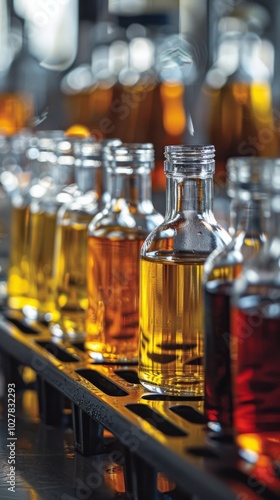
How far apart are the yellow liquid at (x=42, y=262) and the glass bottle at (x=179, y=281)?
1.29 ft

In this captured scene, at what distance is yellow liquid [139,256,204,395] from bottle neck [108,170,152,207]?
175 millimetres

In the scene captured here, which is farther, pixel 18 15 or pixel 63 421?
pixel 18 15

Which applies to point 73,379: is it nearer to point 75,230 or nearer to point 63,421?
point 63,421

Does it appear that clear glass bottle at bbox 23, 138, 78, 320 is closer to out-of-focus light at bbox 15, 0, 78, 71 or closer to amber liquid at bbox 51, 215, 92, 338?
amber liquid at bbox 51, 215, 92, 338

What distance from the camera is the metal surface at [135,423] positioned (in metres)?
0.70

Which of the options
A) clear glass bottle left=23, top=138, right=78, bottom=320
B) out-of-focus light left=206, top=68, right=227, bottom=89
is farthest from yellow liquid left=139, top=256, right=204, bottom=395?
out-of-focus light left=206, top=68, right=227, bottom=89

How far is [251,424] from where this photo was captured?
0.76 m

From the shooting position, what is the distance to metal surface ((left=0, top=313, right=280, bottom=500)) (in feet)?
2.31

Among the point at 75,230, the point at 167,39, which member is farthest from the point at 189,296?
the point at 167,39

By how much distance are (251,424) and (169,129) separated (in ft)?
4.19

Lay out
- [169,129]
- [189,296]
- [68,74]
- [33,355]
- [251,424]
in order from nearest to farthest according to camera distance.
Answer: [251,424]
[189,296]
[33,355]
[169,129]
[68,74]

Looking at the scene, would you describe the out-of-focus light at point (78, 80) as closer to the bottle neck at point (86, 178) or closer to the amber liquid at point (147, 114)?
the amber liquid at point (147, 114)

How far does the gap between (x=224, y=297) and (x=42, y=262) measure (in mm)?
549

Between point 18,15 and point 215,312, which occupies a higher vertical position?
point 18,15
